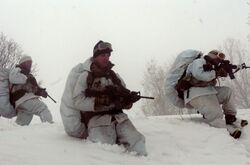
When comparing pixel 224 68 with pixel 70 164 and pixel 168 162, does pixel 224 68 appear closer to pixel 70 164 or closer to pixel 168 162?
pixel 168 162

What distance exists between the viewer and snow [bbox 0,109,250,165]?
13.9 ft

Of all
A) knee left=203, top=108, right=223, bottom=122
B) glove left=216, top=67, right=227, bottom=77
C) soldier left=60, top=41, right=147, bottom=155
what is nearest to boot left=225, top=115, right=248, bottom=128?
knee left=203, top=108, right=223, bottom=122

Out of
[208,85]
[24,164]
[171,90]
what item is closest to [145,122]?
[171,90]

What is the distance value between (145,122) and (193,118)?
94 cm

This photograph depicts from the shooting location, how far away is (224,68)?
6.37 m

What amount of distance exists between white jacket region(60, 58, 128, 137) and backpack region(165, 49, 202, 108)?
1.79 meters

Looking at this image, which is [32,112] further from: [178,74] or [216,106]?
[216,106]

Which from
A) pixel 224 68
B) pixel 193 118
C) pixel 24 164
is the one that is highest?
pixel 224 68

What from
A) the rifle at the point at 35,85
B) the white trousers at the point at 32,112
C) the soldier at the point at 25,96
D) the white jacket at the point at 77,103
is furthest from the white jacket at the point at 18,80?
the white jacket at the point at 77,103

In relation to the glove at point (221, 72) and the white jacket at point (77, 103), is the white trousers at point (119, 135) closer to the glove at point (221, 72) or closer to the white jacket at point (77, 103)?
the white jacket at point (77, 103)

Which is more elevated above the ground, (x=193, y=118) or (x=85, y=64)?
(x=85, y=64)

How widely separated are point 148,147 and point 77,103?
1078mm

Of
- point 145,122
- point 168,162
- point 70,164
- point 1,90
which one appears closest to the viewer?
point 70,164

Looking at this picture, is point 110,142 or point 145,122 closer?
point 110,142
